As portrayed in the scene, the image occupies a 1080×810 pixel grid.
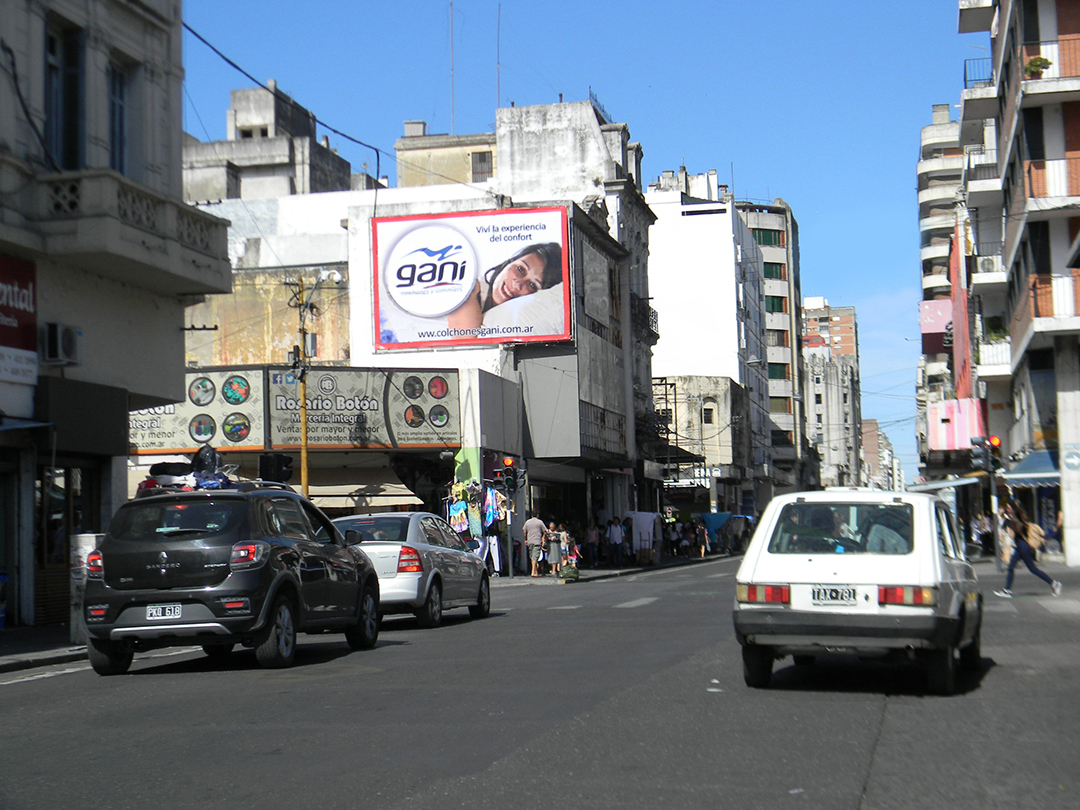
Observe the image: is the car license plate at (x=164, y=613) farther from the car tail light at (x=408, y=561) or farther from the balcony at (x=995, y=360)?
the balcony at (x=995, y=360)

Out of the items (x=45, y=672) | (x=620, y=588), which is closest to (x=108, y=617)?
(x=45, y=672)

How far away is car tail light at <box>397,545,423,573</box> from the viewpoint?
17297 mm

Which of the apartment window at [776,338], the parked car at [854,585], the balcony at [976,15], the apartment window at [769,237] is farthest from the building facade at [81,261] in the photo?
the apartment window at [769,237]

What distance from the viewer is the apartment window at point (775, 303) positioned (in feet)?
354

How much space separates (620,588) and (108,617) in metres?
17.7

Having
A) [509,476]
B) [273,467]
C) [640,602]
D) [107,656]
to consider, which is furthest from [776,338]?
[107,656]

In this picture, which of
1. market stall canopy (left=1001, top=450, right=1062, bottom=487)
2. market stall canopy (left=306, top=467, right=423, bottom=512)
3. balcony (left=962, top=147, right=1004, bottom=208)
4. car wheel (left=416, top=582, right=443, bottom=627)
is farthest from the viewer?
balcony (left=962, top=147, right=1004, bottom=208)

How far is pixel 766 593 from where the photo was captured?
393 inches

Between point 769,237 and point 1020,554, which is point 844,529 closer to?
point 1020,554

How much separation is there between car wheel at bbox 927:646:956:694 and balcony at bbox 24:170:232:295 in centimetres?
1343

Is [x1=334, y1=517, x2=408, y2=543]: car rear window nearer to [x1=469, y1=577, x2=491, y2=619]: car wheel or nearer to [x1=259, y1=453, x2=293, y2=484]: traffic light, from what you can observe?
[x1=469, y1=577, x2=491, y2=619]: car wheel

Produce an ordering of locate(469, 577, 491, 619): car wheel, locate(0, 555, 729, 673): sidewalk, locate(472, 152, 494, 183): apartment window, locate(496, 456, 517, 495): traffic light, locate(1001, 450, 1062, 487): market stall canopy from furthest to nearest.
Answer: locate(472, 152, 494, 183): apartment window, locate(1001, 450, 1062, 487): market stall canopy, locate(496, 456, 517, 495): traffic light, locate(469, 577, 491, 619): car wheel, locate(0, 555, 729, 673): sidewalk

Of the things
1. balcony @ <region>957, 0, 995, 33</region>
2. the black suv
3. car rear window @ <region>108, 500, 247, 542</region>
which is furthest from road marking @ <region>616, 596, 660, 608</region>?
balcony @ <region>957, 0, 995, 33</region>

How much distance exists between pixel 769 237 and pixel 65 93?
93.4 metres
